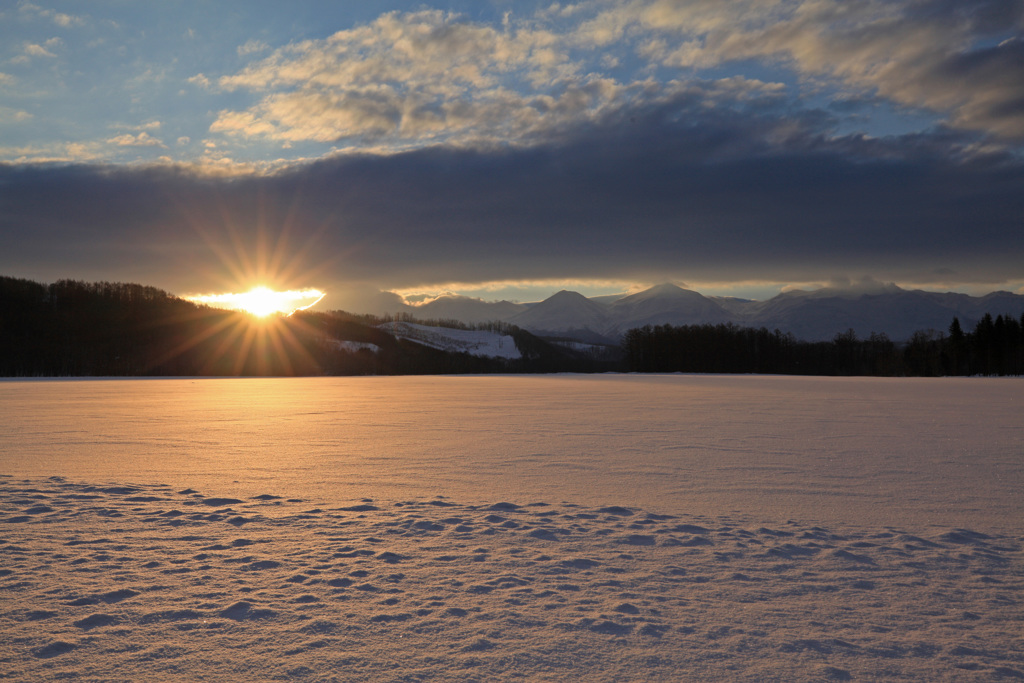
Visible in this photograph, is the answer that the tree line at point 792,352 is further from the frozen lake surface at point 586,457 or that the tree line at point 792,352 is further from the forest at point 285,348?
the frozen lake surface at point 586,457

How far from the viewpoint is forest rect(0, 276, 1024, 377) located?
101500 mm

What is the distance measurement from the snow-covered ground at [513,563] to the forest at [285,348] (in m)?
100

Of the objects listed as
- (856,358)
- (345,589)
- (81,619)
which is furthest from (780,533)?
(856,358)

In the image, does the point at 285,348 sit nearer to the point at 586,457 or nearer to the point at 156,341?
the point at 156,341

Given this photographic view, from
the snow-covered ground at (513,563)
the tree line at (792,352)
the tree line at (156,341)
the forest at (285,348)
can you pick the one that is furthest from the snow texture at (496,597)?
the tree line at (156,341)

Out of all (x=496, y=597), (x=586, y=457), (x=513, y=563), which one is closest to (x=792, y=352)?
(x=586, y=457)

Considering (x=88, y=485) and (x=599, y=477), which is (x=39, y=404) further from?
(x=599, y=477)

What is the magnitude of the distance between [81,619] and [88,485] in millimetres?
5424

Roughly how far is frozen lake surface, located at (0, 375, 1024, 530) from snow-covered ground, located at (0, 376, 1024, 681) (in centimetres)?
9

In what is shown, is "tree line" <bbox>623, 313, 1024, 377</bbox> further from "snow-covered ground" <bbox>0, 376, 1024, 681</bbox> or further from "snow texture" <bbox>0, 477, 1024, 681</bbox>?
"snow texture" <bbox>0, 477, 1024, 681</bbox>

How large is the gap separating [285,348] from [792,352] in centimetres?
12760

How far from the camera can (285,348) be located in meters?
165

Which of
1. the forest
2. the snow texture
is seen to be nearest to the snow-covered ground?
the snow texture

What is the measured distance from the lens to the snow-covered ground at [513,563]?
3992mm
